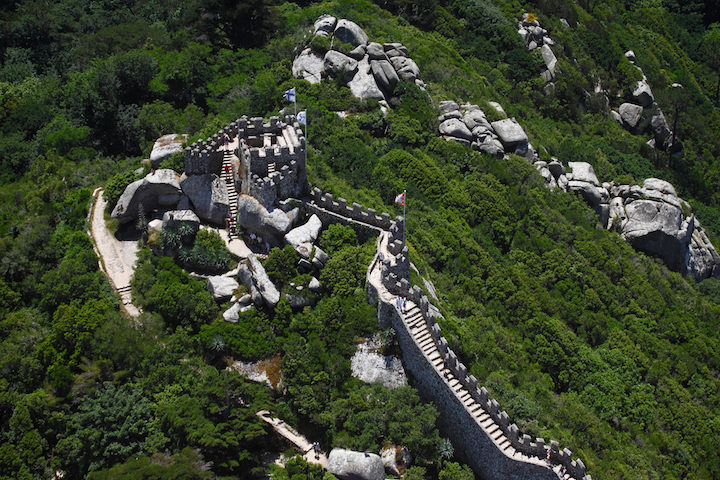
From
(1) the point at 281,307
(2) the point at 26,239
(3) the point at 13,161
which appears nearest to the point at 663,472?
(1) the point at 281,307

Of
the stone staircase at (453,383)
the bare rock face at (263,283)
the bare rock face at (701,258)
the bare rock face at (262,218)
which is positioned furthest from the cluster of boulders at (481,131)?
A: the stone staircase at (453,383)

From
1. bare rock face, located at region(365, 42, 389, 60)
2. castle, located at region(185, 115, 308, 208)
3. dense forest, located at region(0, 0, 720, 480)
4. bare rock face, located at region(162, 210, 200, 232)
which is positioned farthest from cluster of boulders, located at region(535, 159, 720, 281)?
bare rock face, located at region(162, 210, 200, 232)

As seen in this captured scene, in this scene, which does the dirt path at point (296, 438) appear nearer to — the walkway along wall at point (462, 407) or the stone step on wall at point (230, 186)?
the walkway along wall at point (462, 407)

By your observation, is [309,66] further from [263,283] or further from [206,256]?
[263,283]

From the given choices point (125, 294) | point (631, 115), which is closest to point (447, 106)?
point (631, 115)

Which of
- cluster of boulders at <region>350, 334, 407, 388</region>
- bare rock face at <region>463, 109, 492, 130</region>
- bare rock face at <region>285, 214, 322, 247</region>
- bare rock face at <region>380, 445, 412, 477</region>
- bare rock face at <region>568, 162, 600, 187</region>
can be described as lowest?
bare rock face at <region>568, 162, 600, 187</region>

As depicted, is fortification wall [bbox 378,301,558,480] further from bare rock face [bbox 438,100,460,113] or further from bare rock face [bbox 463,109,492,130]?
bare rock face [bbox 438,100,460,113]
